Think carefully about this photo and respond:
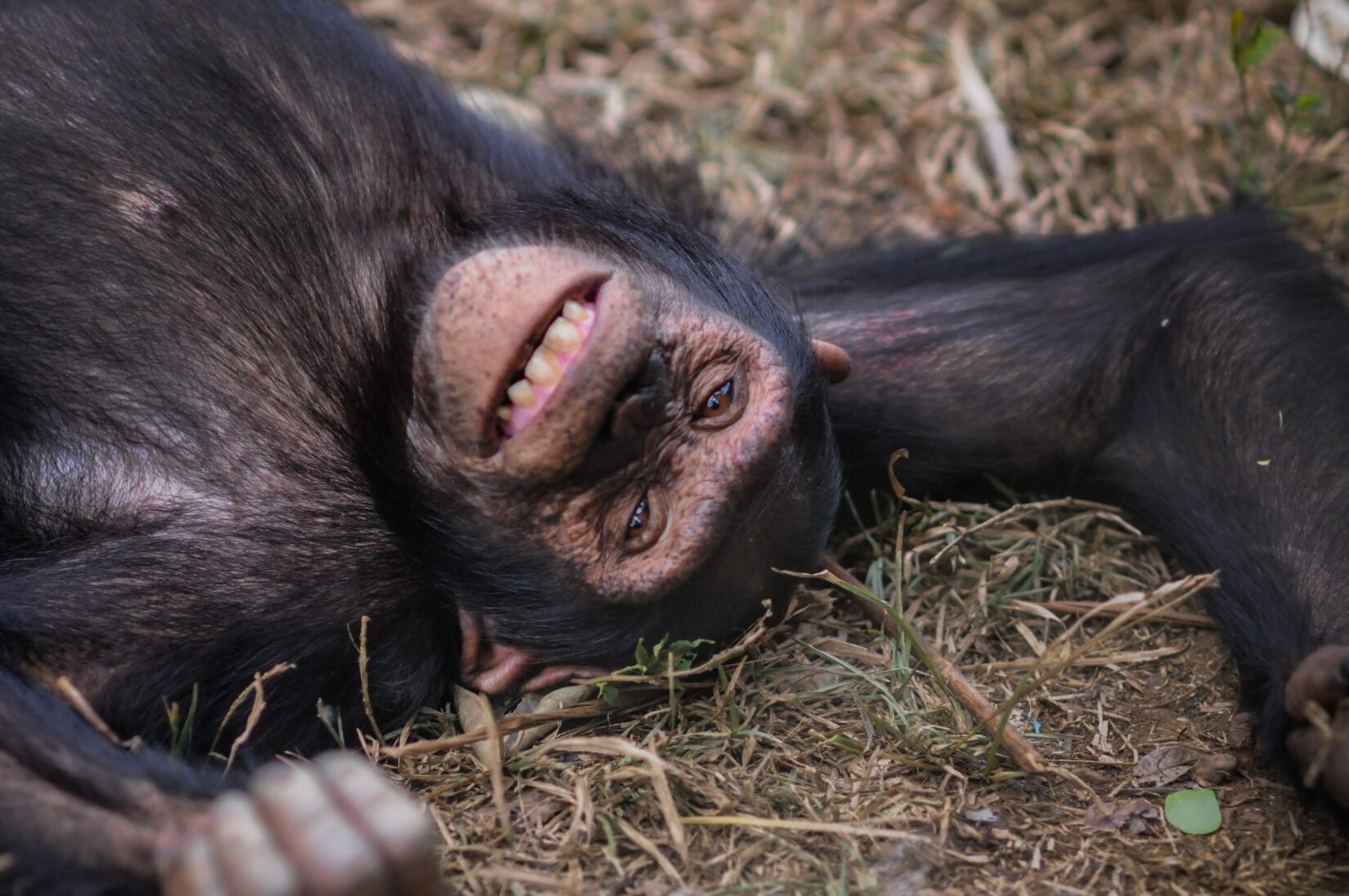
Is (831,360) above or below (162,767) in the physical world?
above

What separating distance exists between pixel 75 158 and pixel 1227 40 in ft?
16.2

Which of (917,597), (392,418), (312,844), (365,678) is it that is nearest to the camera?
(312,844)

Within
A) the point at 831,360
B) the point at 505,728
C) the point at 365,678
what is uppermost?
the point at 831,360

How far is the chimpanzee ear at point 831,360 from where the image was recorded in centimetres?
355

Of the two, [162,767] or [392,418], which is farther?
[392,418]

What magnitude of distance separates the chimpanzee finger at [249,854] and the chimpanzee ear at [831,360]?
6.25 ft

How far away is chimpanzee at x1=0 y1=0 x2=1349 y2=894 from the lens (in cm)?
296

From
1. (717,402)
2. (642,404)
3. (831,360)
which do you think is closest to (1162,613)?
(831,360)

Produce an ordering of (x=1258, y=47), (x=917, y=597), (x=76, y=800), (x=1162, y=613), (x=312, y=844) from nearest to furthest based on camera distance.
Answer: (x=312, y=844)
(x=76, y=800)
(x=1162, y=613)
(x=917, y=597)
(x=1258, y=47)

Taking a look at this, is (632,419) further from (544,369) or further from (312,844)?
(312,844)

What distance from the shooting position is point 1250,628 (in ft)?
10.9

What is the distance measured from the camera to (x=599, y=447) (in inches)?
118

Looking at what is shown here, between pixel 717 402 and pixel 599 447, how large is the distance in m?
0.36

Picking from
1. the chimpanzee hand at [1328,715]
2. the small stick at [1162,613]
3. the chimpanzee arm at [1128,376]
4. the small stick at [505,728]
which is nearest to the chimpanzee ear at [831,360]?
the chimpanzee arm at [1128,376]
